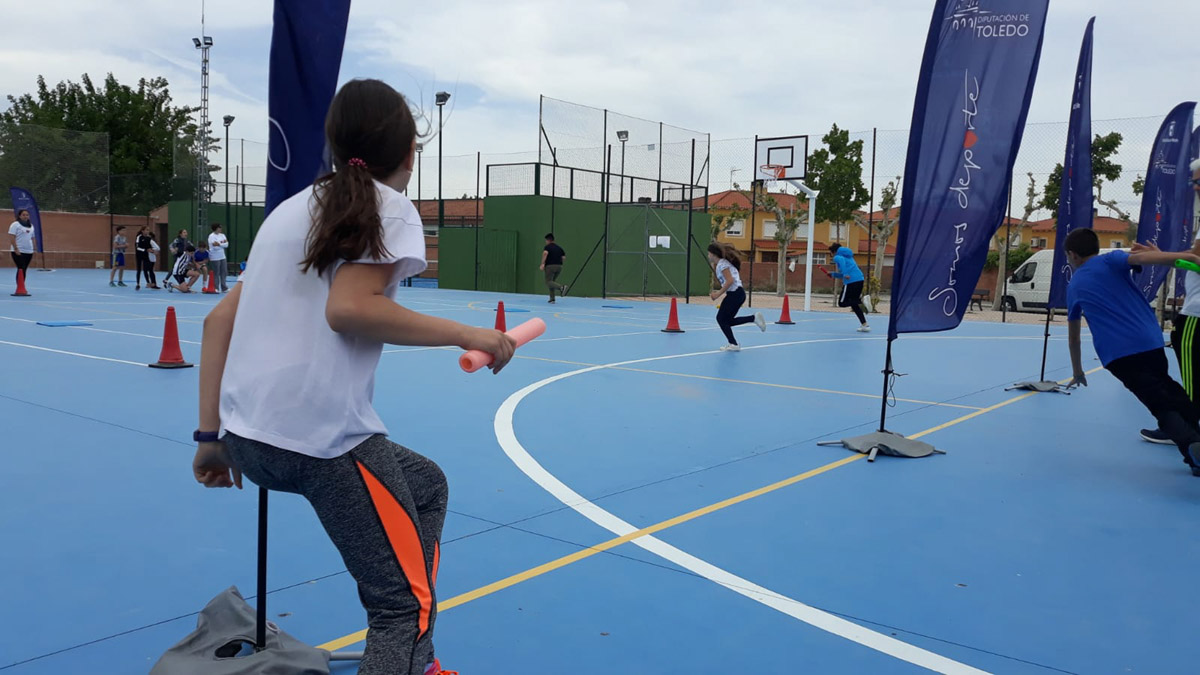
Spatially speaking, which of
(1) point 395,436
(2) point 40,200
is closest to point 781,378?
(1) point 395,436

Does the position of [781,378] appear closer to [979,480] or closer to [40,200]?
[979,480]

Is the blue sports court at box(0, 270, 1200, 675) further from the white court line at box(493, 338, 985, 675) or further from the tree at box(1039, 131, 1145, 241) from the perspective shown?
the tree at box(1039, 131, 1145, 241)

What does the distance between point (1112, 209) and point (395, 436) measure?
2239 centimetres

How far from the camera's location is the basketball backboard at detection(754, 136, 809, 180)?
23672 mm

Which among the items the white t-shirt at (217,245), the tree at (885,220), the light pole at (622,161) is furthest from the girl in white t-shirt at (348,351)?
the light pole at (622,161)

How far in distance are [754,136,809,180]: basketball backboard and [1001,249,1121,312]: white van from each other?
26.5 ft

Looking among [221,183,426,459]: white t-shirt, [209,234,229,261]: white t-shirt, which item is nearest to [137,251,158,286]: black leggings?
[209,234,229,261]: white t-shirt

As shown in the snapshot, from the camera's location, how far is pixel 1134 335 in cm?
594

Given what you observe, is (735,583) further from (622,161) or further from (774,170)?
(622,161)

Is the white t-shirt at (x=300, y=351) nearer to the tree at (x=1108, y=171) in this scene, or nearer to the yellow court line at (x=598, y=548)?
Result: the yellow court line at (x=598, y=548)

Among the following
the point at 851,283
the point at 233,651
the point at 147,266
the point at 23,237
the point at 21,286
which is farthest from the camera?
the point at 147,266

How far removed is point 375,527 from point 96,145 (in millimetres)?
43052

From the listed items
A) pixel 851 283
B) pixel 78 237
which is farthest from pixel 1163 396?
pixel 78 237

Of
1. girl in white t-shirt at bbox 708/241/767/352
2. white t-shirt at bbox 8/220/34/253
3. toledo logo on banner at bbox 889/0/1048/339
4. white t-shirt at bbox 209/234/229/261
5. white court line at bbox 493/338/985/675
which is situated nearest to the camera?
white court line at bbox 493/338/985/675
